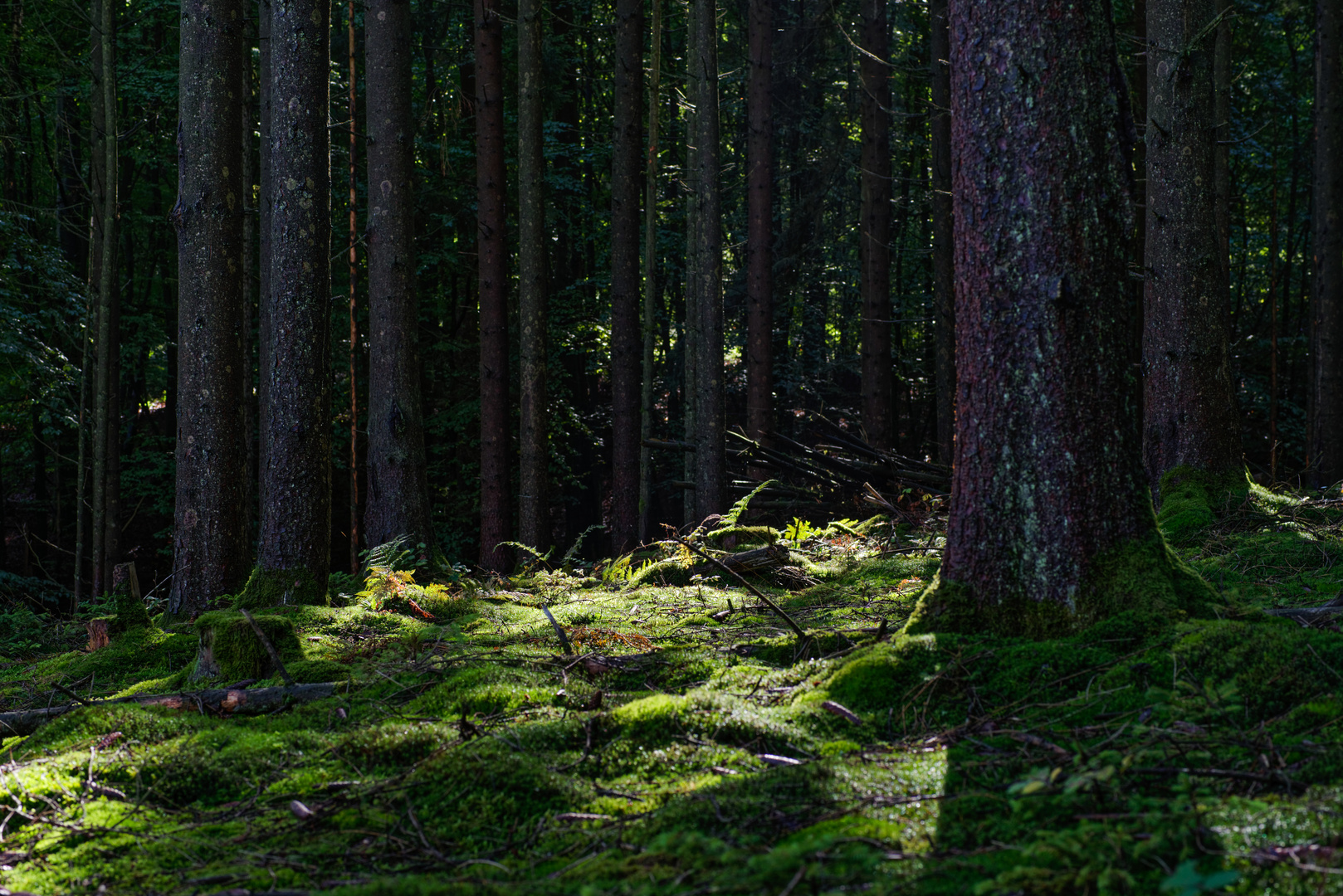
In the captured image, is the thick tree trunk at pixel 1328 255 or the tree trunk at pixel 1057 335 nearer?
the tree trunk at pixel 1057 335

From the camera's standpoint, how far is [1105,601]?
3867mm

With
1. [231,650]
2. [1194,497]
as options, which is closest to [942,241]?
[1194,497]

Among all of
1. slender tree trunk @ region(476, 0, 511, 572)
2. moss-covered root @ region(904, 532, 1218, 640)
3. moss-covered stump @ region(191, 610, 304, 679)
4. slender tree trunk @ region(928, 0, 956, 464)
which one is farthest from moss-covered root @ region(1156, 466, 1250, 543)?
slender tree trunk @ region(476, 0, 511, 572)

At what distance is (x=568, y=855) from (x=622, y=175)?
12.1 meters

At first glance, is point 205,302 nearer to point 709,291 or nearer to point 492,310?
point 492,310

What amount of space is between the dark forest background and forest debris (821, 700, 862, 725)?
9.92 meters

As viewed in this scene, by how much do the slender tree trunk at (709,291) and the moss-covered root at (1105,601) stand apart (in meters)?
7.14

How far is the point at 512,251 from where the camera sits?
66.9 feet

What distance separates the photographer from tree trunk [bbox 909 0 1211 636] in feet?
12.8

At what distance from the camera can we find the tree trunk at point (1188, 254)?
7.91 metres

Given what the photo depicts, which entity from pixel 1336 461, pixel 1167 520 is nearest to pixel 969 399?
pixel 1167 520

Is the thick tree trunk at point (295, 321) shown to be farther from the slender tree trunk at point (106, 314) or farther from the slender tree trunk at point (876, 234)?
the slender tree trunk at point (876, 234)

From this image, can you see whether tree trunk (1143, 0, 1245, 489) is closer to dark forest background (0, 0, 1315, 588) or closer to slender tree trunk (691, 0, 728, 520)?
slender tree trunk (691, 0, 728, 520)

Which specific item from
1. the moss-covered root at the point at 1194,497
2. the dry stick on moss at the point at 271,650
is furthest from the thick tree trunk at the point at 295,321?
the moss-covered root at the point at 1194,497
